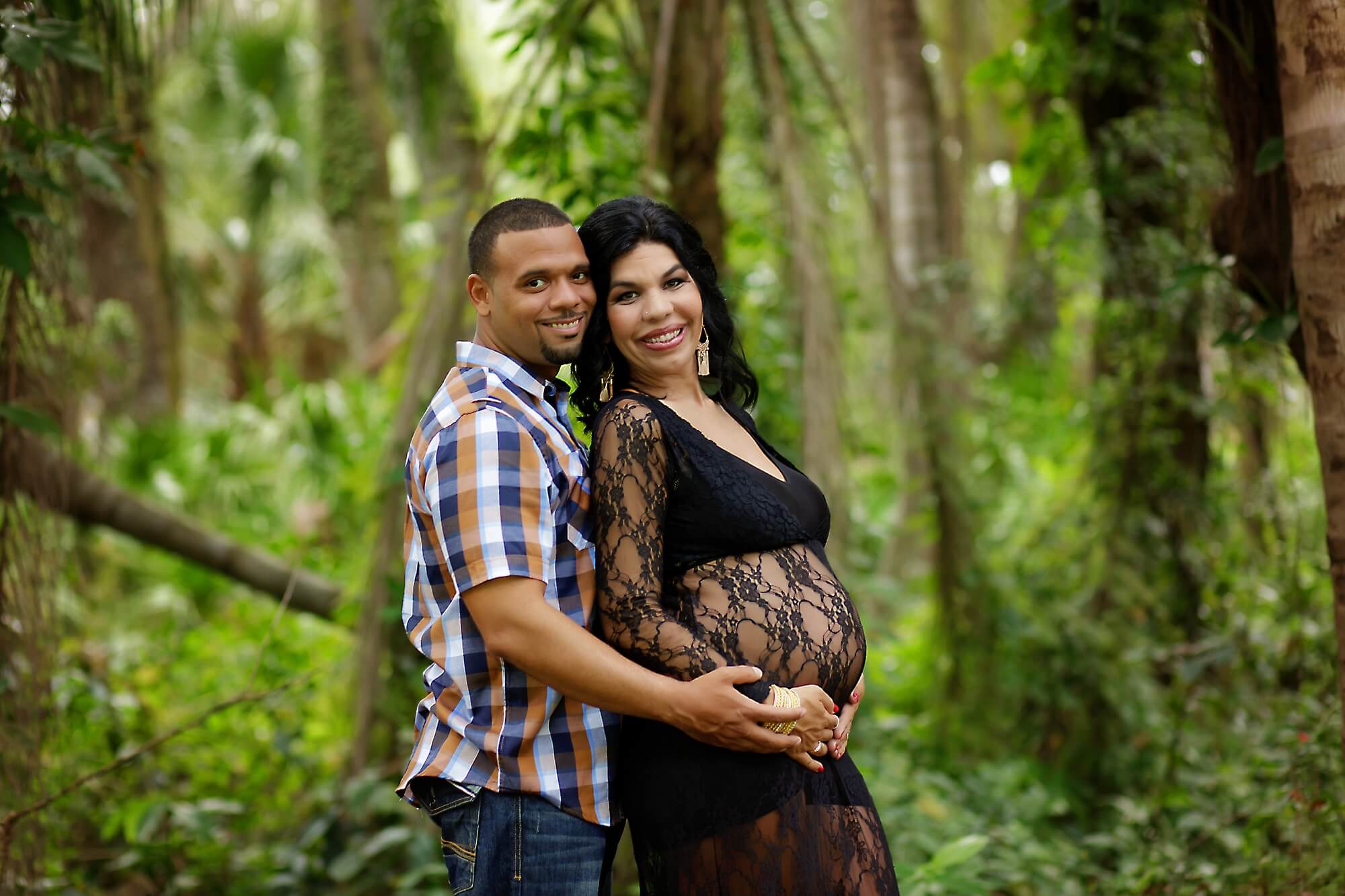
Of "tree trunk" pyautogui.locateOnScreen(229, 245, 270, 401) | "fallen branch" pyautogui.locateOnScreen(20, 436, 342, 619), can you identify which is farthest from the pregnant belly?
"tree trunk" pyautogui.locateOnScreen(229, 245, 270, 401)

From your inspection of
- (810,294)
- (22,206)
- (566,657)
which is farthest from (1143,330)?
(22,206)

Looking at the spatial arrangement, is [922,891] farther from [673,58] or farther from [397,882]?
[673,58]

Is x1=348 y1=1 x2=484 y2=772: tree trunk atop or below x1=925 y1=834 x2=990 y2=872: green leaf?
atop

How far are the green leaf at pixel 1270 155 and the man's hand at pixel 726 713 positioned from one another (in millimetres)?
1524

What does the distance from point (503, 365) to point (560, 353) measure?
0.11 meters

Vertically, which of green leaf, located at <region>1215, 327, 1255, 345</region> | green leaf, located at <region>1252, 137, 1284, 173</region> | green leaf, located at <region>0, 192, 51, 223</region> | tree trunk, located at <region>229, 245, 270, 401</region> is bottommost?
green leaf, located at <region>1215, 327, 1255, 345</region>

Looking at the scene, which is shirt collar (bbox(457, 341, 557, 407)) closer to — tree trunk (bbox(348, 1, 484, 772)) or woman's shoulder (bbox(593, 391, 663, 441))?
woman's shoulder (bbox(593, 391, 663, 441))

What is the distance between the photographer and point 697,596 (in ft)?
6.26

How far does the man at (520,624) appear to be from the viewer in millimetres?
1709

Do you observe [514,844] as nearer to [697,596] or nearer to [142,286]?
[697,596]

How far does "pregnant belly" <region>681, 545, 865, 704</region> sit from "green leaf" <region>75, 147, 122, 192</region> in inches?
62.3

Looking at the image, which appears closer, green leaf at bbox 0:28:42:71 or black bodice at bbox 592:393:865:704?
black bodice at bbox 592:393:865:704

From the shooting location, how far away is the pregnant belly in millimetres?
1879

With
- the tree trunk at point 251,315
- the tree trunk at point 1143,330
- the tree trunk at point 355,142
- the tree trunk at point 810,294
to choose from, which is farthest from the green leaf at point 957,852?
the tree trunk at point 251,315
